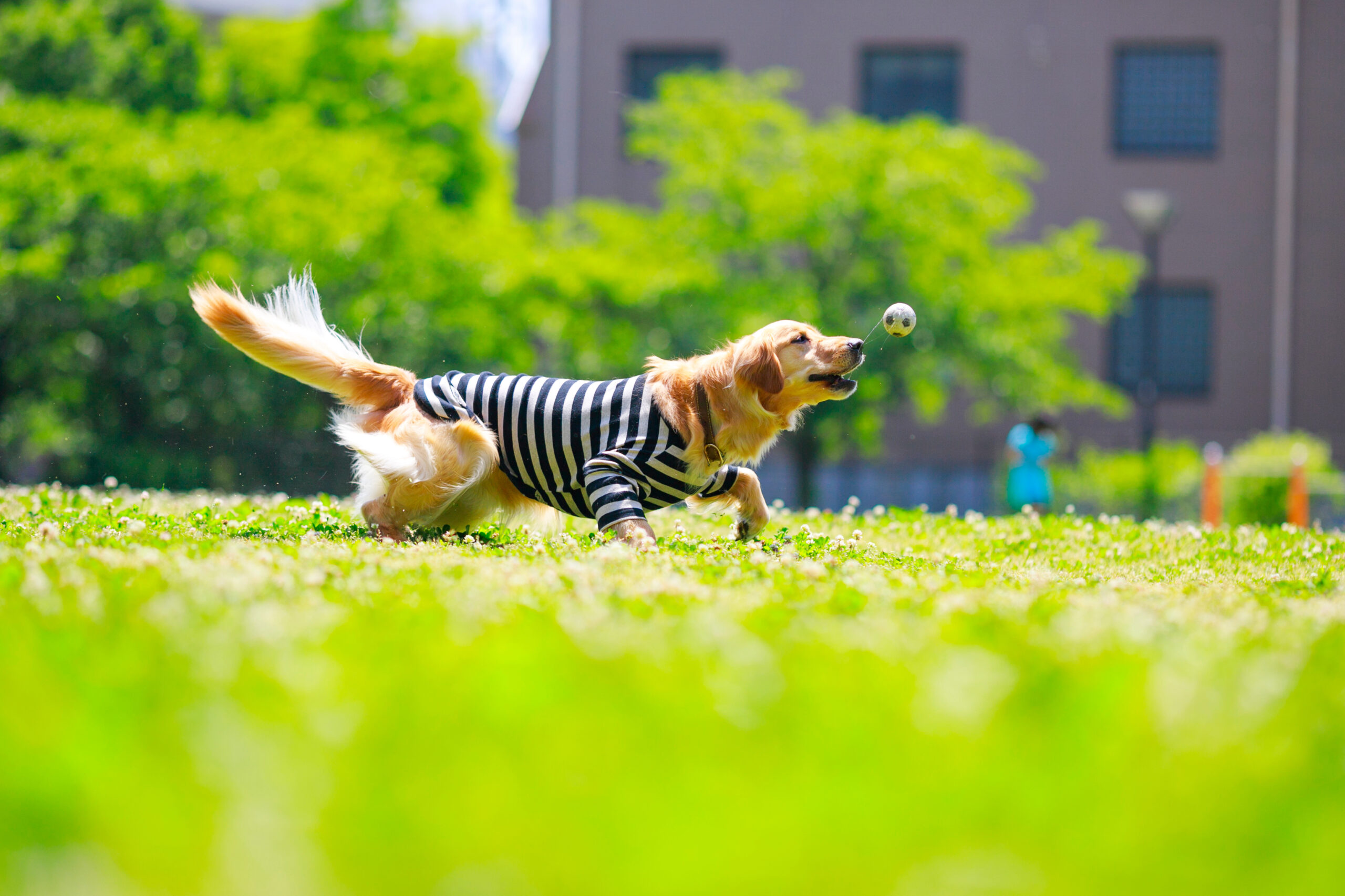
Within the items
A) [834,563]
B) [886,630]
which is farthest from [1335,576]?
[886,630]

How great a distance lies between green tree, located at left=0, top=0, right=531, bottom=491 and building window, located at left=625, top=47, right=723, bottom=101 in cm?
739

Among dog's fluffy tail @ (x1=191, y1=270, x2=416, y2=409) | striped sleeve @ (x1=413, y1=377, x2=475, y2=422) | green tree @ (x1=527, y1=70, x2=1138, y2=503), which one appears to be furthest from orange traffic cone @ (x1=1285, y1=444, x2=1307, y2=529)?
dog's fluffy tail @ (x1=191, y1=270, x2=416, y2=409)

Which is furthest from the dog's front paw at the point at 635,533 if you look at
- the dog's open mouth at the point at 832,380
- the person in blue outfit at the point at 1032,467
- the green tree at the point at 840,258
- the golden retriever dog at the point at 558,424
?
the green tree at the point at 840,258

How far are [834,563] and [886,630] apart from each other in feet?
6.80

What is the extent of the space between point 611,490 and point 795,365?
133cm

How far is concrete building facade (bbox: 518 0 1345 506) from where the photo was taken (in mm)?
27969

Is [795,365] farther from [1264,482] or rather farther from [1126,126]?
[1126,126]

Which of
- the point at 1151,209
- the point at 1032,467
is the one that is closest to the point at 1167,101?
the point at 1151,209

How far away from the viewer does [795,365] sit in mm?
6867

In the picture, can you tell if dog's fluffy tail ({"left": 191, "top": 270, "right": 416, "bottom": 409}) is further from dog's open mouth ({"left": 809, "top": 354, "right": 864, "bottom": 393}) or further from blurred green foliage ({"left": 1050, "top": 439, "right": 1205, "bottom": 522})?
blurred green foliage ({"left": 1050, "top": 439, "right": 1205, "bottom": 522})

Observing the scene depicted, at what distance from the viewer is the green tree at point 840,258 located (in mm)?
21312

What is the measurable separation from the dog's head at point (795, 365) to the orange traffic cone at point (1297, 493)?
11.6 meters

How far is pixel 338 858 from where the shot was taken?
192cm

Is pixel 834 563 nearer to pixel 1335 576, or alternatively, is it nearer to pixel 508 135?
pixel 1335 576
